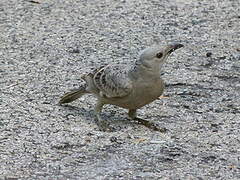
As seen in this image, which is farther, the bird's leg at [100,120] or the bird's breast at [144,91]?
the bird's leg at [100,120]

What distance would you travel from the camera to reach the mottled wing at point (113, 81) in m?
6.74

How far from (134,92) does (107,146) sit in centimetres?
57

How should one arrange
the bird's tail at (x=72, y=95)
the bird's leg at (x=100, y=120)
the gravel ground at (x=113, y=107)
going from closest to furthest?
the gravel ground at (x=113, y=107)
the bird's leg at (x=100, y=120)
the bird's tail at (x=72, y=95)

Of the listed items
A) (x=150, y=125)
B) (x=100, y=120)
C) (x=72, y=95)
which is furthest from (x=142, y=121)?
(x=72, y=95)

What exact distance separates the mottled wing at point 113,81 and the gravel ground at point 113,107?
14.9 inches

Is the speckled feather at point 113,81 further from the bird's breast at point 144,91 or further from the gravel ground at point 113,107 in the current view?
the gravel ground at point 113,107

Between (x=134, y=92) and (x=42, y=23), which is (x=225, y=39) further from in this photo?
(x=134, y=92)

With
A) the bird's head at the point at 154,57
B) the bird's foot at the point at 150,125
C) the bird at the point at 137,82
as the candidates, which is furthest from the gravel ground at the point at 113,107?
the bird's head at the point at 154,57

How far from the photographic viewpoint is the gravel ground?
6.18 meters

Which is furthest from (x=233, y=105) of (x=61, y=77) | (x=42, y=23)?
(x=42, y=23)

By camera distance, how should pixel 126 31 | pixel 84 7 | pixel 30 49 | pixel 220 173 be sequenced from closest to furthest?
pixel 220 173
pixel 30 49
pixel 126 31
pixel 84 7

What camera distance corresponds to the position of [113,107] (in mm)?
7781

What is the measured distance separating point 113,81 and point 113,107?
93cm

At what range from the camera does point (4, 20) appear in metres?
10.6
